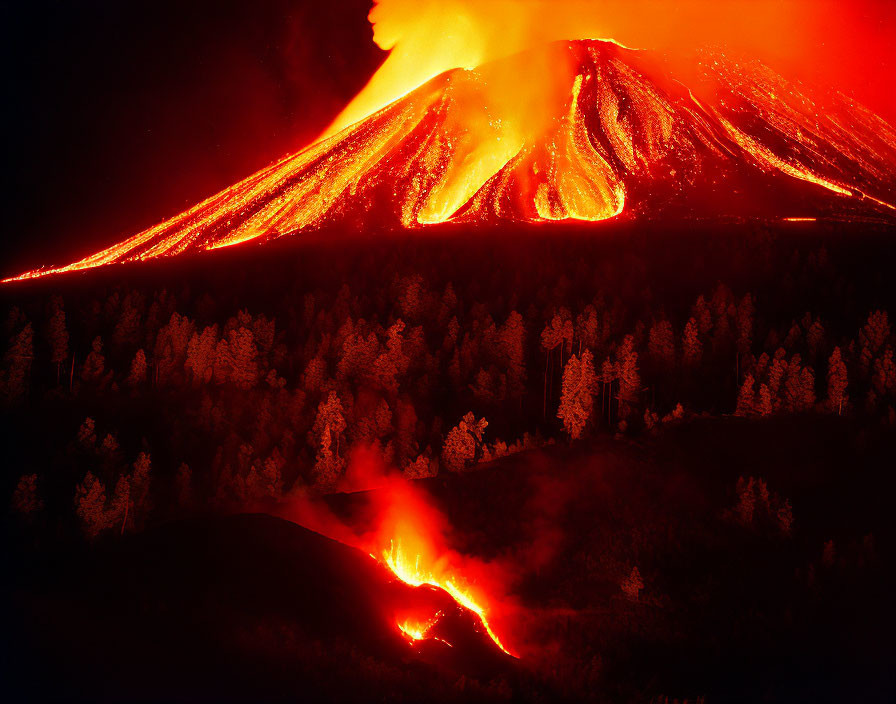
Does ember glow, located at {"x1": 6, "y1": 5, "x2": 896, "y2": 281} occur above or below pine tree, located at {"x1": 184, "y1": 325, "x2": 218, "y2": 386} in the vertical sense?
above

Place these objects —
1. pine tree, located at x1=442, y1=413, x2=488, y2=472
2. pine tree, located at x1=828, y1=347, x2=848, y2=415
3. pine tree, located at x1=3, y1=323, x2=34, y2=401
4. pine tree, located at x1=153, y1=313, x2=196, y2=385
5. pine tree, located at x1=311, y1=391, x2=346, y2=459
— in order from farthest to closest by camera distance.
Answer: pine tree, located at x1=153, y1=313, x2=196, y2=385 → pine tree, located at x1=3, y1=323, x2=34, y2=401 → pine tree, located at x1=311, y1=391, x2=346, y2=459 → pine tree, located at x1=828, y1=347, x2=848, y2=415 → pine tree, located at x1=442, y1=413, x2=488, y2=472

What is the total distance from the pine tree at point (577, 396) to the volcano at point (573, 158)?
46.8 metres

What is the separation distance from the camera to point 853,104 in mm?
142375

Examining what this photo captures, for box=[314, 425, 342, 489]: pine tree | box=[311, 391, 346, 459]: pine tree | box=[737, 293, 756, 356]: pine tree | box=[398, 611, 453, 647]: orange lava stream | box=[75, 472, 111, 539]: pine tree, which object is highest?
box=[737, 293, 756, 356]: pine tree

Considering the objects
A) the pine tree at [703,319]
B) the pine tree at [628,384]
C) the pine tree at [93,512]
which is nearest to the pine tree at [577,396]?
the pine tree at [628,384]

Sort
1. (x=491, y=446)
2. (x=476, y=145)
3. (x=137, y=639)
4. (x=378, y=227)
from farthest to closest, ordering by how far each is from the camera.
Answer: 1. (x=476, y=145)
2. (x=378, y=227)
3. (x=491, y=446)
4. (x=137, y=639)

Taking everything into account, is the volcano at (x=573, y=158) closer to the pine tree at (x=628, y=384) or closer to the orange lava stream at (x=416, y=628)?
the pine tree at (x=628, y=384)

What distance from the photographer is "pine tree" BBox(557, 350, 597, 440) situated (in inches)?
2117

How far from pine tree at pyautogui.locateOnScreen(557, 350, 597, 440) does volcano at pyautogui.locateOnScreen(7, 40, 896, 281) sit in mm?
46829

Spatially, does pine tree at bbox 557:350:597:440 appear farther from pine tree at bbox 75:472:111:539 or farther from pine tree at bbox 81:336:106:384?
pine tree at bbox 81:336:106:384

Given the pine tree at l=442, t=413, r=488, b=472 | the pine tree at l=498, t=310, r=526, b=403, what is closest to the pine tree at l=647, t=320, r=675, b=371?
the pine tree at l=498, t=310, r=526, b=403

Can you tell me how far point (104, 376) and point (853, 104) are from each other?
394ft

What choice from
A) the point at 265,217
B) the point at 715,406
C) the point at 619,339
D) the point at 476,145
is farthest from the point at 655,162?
the point at 715,406

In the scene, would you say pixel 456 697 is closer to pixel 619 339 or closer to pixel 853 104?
pixel 619 339
